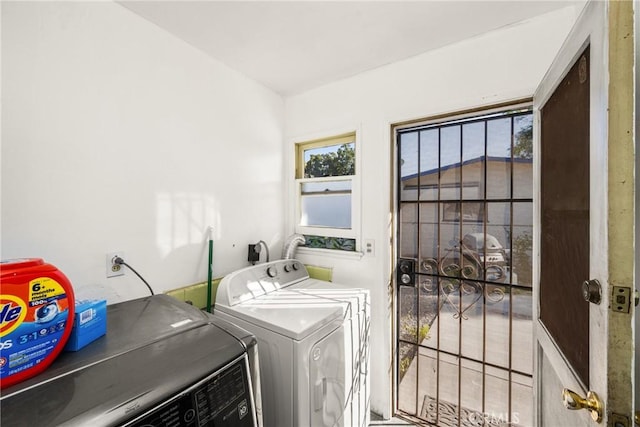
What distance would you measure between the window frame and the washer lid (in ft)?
2.09

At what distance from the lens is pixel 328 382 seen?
1307 millimetres

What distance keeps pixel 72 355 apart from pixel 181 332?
0.94 ft

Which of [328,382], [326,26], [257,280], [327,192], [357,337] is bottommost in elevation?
[328,382]

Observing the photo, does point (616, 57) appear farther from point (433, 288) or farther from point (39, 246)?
point (39, 246)

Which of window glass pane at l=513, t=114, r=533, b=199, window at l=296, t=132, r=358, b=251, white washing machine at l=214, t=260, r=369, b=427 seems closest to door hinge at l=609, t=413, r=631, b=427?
white washing machine at l=214, t=260, r=369, b=427

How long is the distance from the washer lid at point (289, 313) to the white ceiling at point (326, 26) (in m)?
1.57

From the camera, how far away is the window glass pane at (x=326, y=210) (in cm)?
211

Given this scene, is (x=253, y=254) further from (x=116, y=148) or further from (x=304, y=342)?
(x=116, y=148)

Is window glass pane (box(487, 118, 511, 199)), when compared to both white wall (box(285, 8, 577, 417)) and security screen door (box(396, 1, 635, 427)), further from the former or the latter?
white wall (box(285, 8, 577, 417))

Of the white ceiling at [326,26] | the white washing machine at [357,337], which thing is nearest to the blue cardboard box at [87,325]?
the white washing machine at [357,337]

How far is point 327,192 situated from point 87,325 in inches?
66.3

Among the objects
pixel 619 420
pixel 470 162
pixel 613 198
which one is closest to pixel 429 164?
pixel 470 162

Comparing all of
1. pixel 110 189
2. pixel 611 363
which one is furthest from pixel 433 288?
pixel 110 189

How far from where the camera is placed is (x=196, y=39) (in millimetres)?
1580
